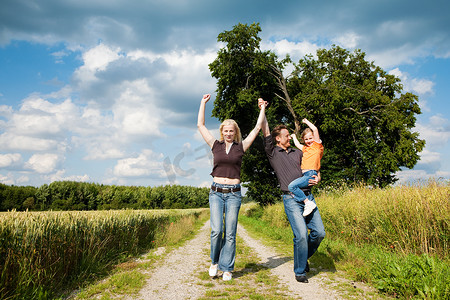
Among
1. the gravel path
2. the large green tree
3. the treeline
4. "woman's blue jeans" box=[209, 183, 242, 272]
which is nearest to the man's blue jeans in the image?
"woman's blue jeans" box=[209, 183, 242, 272]

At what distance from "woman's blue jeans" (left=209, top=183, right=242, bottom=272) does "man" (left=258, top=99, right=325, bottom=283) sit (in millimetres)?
822

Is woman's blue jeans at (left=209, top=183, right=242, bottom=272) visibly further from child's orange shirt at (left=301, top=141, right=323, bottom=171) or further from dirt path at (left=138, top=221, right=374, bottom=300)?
child's orange shirt at (left=301, top=141, right=323, bottom=171)

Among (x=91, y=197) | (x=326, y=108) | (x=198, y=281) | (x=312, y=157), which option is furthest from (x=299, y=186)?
(x=91, y=197)

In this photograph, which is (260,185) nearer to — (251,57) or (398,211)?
(251,57)

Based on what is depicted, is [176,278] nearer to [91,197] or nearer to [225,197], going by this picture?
[225,197]

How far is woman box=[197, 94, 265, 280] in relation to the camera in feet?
13.5

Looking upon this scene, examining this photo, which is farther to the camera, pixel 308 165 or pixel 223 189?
pixel 308 165

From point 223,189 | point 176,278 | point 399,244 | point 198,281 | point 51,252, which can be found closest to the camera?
point 51,252

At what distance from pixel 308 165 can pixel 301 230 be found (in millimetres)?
1057

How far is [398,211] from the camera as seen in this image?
563cm

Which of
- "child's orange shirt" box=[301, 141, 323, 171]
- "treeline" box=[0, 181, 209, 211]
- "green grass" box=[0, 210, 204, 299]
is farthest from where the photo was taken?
"treeline" box=[0, 181, 209, 211]

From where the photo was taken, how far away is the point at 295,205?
13.9 feet

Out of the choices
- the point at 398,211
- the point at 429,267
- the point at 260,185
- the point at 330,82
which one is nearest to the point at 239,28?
the point at 330,82

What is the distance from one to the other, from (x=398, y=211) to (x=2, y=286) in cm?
672
